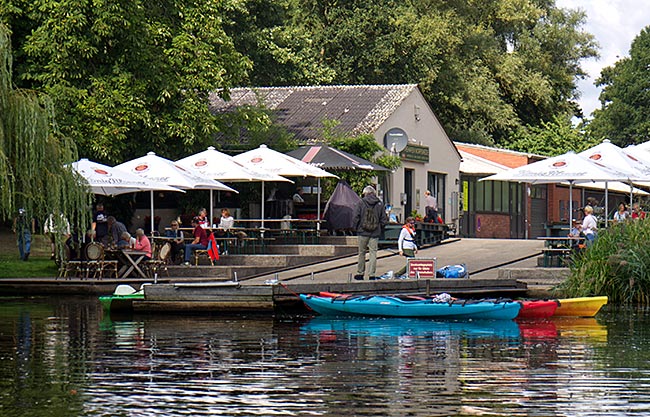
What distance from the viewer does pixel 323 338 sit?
66.0 ft

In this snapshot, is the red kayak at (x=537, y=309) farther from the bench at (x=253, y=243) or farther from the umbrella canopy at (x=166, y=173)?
the bench at (x=253, y=243)

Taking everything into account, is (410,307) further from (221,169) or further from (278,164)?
(278,164)

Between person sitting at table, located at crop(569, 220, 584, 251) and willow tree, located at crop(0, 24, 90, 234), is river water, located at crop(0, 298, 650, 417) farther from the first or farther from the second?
person sitting at table, located at crop(569, 220, 584, 251)

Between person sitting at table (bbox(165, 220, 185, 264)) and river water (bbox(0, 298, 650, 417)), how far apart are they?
810cm

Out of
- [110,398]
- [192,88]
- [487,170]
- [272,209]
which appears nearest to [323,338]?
[110,398]

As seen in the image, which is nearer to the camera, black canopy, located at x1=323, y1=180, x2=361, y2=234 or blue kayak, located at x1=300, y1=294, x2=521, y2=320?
blue kayak, located at x1=300, y1=294, x2=521, y2=320

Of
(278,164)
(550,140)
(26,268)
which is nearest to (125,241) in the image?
(26,268)

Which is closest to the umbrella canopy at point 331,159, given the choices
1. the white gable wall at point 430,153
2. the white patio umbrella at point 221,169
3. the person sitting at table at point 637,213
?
the white patio umbrella at point 221,169

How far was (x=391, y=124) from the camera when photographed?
4556 centimetres

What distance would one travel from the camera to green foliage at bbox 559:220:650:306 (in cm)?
2591

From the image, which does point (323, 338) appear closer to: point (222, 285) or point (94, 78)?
point (222, 285)

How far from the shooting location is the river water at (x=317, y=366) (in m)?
13.1

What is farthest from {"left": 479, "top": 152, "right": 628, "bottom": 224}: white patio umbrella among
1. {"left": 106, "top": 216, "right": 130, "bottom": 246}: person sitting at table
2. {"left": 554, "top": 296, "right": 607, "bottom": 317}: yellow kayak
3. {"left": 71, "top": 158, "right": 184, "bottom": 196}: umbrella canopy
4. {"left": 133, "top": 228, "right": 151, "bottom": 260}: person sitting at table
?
{"left": 106, "top": 216, "right": 130, "bottom": 246}: person sitting at table

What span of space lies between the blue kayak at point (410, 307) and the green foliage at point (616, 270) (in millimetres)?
3302
